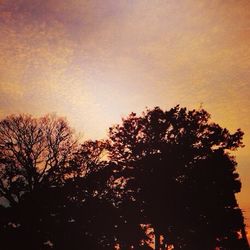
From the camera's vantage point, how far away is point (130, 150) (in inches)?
1351

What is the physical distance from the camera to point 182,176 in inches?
1300

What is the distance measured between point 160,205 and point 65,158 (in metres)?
10.1

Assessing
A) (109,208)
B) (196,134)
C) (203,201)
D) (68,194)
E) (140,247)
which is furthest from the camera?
(196,134)

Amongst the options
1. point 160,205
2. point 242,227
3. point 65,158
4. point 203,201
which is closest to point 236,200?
→ point 242,227

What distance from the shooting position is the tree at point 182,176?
31.6 meters

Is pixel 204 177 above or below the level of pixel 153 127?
below

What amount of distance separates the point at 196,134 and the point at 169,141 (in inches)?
109

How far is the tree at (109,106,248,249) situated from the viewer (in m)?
31.6

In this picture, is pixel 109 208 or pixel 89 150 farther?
pixel 89 150

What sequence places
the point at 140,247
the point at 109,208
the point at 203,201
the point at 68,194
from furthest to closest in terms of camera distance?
1. the point at 203,201
2. the point at 140,247
3. the point at 109,208
4. the point at 68,194

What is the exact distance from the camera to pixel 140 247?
26.1m

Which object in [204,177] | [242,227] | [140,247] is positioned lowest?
[140,247]

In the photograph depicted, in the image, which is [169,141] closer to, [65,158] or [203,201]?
[203,201]

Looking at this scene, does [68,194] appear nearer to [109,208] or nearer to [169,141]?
[109,208]
